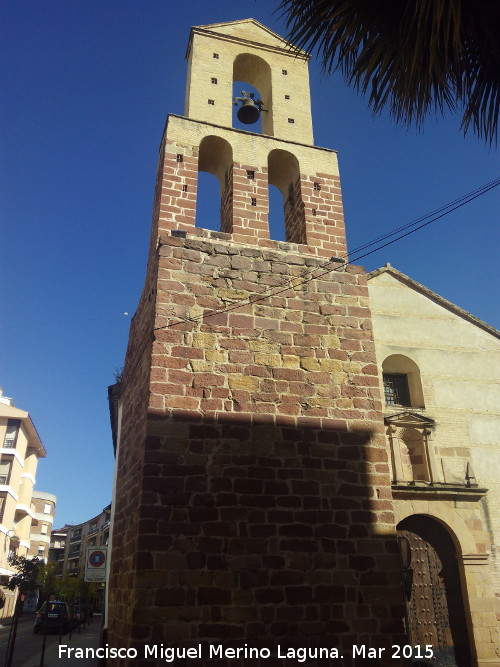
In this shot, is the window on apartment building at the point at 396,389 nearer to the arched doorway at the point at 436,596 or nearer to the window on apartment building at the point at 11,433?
the arched doorway at the point at 436,596

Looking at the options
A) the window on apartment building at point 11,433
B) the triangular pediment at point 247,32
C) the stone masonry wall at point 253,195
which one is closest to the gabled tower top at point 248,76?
the triangular pediment at point 247,32

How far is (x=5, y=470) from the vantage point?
105 feet

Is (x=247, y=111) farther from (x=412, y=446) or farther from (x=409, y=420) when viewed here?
(x=412, y=446)

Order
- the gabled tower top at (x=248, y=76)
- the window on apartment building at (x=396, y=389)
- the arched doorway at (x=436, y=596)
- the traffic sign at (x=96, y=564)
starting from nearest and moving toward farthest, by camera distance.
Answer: the gabled tower top at (x=248, y=76) → the arched doorway at (x=436, y=596) → the traffic sign at (x=96, y=564) → the window on apartment building at (x=396, y=389)

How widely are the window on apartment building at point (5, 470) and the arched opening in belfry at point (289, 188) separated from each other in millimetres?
30644

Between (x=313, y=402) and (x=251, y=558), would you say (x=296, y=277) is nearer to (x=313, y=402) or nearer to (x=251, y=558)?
(x=313, y=402)

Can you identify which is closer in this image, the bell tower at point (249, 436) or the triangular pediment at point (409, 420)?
the bell tower at point (249, 436)

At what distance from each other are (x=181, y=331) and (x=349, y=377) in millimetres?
1949

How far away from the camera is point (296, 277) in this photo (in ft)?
20.3

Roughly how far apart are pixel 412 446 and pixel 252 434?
19.7ft

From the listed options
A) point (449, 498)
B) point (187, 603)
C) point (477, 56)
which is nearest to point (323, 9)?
point (477, 56)

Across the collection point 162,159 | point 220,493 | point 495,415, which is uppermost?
point 162,159

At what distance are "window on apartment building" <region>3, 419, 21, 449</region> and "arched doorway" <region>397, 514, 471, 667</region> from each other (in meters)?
30.0

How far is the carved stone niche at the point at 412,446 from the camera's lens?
9750mm
